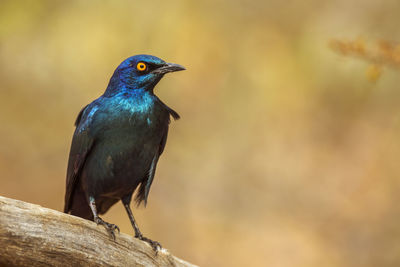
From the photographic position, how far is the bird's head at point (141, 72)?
5.07 metres

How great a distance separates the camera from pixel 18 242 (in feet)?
12.3

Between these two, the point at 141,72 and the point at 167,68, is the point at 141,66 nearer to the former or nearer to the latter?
the point at 141,72

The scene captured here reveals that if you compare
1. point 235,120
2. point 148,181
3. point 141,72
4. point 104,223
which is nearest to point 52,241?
point 104,223

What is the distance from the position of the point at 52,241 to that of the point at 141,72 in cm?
176

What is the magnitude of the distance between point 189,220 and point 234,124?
184 centimetres

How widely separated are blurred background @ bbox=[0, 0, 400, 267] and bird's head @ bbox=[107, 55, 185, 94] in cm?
482

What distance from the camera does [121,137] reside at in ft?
16.0

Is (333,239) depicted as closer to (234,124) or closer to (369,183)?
(369,183)

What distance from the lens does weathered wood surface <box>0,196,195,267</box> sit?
12.3 feet

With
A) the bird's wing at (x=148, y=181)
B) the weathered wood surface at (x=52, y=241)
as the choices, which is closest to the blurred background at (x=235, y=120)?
the bird's wing at (x=148, y=181)

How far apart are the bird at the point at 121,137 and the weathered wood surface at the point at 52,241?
0.52 meters

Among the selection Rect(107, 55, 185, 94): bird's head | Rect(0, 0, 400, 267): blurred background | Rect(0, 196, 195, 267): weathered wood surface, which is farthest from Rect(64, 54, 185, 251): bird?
Rect(0, 0, 400, 267): blurred background

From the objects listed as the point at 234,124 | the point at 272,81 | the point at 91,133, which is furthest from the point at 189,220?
the point at 91,133

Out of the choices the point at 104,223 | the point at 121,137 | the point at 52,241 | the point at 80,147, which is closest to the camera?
the point at 52,241
